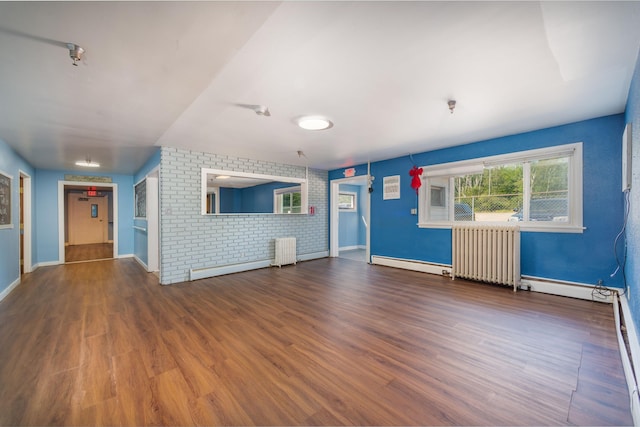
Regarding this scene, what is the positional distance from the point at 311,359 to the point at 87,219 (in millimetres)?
12254

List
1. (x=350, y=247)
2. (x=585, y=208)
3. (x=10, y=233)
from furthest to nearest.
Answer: (x=350, y=247) → (x=10, y=233) → (x=585, y=208)

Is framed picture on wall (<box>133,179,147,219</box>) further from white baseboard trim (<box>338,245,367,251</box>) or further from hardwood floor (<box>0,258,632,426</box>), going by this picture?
white baseboard trim (<box>338,245,367,251</box>)

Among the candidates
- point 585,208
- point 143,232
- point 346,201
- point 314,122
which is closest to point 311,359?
point 314,122

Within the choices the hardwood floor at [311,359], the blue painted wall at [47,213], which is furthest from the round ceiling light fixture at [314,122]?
the blue painted wall at [47,213]

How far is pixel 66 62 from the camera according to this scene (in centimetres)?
193

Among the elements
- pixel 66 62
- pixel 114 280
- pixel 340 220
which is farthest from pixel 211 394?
pixel 340 220

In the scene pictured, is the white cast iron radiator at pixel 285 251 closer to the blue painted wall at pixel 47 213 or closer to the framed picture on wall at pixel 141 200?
the framed picture on wall at pixel 141 200

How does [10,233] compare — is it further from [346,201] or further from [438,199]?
[346,201]

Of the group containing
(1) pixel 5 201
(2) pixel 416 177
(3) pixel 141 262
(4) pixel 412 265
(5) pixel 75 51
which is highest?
(5) pixel 75 51

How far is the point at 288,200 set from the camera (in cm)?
716

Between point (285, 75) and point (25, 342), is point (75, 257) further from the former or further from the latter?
point (285, 75)

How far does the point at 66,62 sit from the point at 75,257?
7.64 metres

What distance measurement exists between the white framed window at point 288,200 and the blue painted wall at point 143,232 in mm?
3151

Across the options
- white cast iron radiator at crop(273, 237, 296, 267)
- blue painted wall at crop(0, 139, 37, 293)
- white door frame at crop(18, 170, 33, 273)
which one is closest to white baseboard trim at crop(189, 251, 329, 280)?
white cast iron radiator at crop(273, 237, 296, 267)
